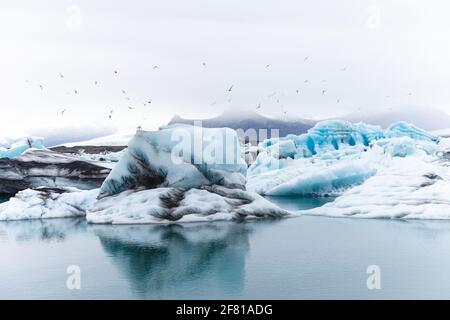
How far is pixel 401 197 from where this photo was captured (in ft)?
67.9

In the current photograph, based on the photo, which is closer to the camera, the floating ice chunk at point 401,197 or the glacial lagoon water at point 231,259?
the glacial lagoon water at point 231,259

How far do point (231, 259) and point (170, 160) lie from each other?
7.42 metres

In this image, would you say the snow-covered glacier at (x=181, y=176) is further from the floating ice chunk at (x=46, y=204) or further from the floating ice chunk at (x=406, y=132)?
the floating ice chunk at (x=406, y=132)

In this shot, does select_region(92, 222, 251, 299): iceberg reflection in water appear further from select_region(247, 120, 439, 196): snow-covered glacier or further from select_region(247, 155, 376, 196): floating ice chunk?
select_region(247, 120, 439, 196): snow-covered glacier

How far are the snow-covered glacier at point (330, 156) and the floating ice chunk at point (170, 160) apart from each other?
375 inches

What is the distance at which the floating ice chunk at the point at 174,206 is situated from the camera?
62.7 ft

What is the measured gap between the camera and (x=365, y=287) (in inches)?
435

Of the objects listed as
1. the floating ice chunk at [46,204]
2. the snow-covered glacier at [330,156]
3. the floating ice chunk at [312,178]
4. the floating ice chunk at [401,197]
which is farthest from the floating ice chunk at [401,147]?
the floating ice chunk at [46,204]

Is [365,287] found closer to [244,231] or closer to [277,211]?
[244,231]

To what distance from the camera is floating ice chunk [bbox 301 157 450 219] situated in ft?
65.4

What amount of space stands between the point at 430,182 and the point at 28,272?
572 inches

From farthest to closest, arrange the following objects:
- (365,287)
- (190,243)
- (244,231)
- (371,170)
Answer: (371,170) < (244,231) < (190,243) < (365,287)

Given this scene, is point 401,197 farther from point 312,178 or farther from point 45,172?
point 45,172
